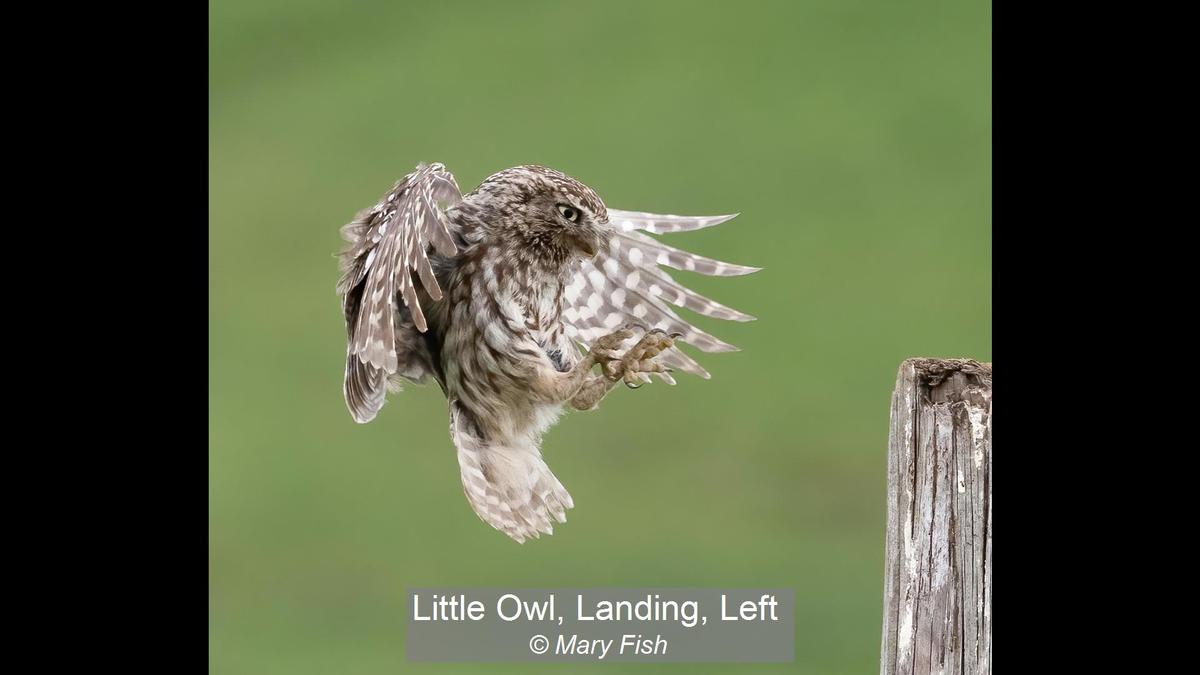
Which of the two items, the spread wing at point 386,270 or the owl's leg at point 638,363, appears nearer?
the spread wing at point 386,270

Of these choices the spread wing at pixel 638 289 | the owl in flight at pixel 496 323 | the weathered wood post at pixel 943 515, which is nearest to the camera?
the weathered wood post at pixel 943 515

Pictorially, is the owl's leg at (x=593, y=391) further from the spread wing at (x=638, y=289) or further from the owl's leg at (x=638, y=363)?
the spread wing at (x=638, y=289)

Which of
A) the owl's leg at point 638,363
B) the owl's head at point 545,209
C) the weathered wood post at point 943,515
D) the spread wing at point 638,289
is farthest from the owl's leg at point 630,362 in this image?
the weathered wood post at point 943,515

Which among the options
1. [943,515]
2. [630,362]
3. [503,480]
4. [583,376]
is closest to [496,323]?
[583,376]

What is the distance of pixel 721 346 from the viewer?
4.36m

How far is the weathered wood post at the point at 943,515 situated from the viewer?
11.9 feet

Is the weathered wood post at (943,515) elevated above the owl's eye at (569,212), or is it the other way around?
the owl's eye at (569,212)

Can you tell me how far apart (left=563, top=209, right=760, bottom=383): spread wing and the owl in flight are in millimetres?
47

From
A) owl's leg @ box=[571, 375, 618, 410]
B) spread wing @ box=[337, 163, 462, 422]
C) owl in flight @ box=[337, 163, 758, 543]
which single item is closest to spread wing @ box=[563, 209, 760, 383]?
owl in flight @ box=[337, 163, 758, 543]

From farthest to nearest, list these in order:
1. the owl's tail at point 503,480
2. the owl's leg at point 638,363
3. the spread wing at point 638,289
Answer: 1. the spread wing at point 638,289
2. the owl's tail at point 503,480
3. the owl's leg at point 638,363

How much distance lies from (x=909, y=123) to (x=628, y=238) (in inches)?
258

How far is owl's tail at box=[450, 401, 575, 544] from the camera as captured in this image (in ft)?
13.8

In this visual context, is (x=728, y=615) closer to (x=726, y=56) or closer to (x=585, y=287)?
(x=585, y=287)

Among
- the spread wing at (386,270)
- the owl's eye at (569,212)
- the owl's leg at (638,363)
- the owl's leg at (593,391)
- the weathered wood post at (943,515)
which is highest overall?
the owl's eye at (569,212)
